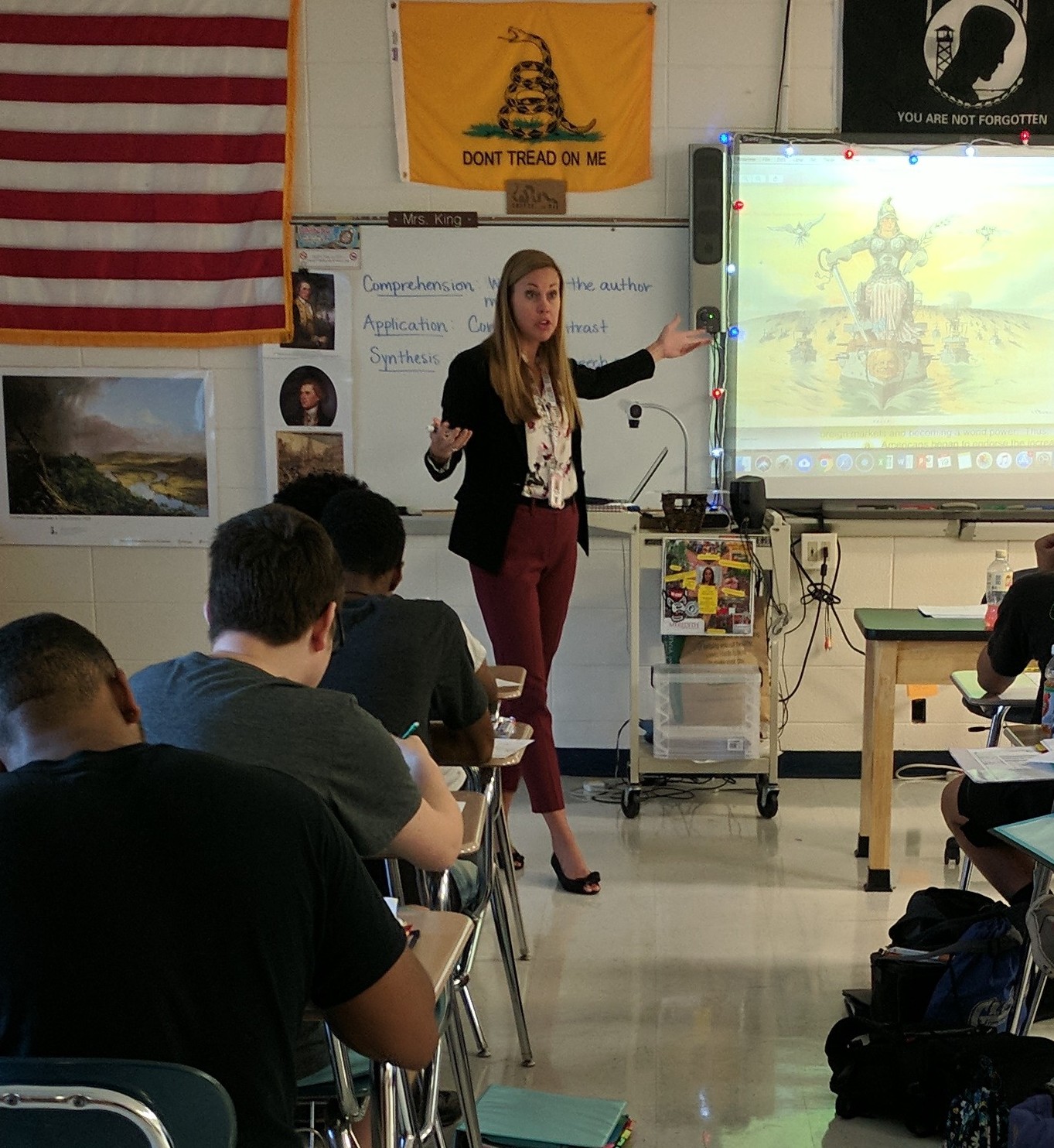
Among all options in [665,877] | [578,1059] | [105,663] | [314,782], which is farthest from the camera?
[665,877]

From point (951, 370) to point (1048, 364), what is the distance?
336mm

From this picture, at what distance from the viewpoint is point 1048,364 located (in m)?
4.63

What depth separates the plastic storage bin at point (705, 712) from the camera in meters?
4.38

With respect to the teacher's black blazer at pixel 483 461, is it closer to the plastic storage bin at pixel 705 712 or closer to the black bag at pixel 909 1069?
the plastic storage bin at pixel 705 712

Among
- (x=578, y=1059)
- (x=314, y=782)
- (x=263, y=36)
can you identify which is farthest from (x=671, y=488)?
(x=314, y=782)

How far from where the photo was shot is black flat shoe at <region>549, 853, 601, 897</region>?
3.68 meters

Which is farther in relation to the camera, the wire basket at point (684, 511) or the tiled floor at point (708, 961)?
the wire basket at point (684, 511)

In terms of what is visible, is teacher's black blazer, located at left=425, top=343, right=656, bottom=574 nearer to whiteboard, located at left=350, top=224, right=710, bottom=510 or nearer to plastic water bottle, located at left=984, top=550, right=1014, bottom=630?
whiteboard, located at left=350, top=224, right=710, bottom=510

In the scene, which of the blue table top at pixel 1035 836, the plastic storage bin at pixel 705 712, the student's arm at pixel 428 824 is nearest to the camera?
the student's arm at pixel 428 824

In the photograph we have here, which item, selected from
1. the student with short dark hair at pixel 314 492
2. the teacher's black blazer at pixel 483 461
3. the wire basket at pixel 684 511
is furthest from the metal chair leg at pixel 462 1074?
the wire basket at pixel 684 511

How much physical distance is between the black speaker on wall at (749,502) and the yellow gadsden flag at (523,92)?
1.17 metres

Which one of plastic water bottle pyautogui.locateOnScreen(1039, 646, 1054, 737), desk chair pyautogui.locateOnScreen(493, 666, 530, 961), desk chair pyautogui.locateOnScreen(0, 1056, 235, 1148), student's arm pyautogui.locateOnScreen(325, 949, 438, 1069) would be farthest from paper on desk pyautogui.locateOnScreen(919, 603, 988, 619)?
desk chair pyautogui.locateOnScreen(0, 1056, 235, 1148)

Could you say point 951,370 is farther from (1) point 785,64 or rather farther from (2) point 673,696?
(2) point 673,696

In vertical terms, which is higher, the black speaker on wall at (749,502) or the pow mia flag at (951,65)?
the pow mia flag at (951,65)
